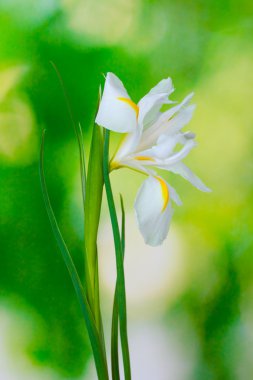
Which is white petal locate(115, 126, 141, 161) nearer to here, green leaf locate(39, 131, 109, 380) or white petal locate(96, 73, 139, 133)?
white petal locate(96, 73, 139, 133)

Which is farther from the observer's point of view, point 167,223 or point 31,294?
point 31,294

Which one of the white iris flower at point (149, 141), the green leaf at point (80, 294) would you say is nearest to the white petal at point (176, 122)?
the white iris flower at point (149, 141)

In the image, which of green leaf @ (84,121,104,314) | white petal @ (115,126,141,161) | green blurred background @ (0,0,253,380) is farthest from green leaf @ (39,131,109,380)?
green blurred background @ (0,0,253,380)

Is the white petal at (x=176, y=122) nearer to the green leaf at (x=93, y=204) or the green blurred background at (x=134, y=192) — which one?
the green leaf at (x=93, y=204)

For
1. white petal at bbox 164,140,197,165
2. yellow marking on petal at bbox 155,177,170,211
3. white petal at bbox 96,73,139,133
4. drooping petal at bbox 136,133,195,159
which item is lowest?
yellow marking on petal at bbox 155,177,170,211

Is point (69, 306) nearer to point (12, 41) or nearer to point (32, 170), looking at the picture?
point (32, 170)

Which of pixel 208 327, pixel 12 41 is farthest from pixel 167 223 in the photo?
pixel 12 41

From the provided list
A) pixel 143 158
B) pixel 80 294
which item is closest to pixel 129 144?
pixel 143 158
